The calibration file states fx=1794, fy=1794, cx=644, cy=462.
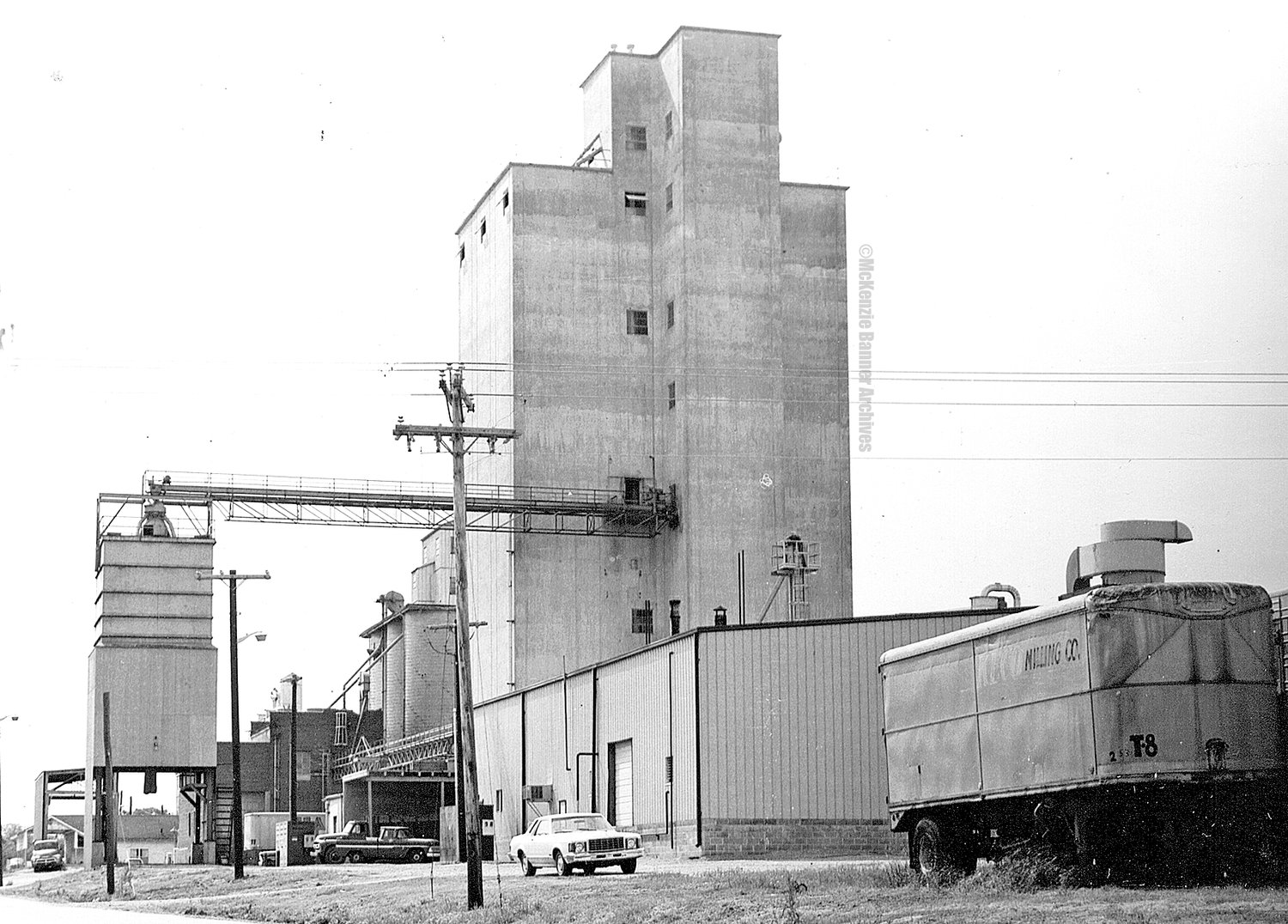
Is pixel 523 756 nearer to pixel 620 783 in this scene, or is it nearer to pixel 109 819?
pixel 620 783

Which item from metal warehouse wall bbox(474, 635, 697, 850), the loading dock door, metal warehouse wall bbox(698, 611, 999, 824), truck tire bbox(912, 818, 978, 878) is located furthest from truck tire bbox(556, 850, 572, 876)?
truck tire bbox(912, 818, 978, 878)

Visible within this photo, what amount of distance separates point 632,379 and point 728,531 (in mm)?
8691

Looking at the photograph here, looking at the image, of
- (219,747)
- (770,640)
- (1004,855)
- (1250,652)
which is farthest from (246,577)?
(219,747)

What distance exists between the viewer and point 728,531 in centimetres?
7950

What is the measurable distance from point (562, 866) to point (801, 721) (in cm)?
873

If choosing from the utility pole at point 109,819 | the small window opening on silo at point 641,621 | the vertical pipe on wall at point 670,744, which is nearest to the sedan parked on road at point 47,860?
the utility pole at point 109,819

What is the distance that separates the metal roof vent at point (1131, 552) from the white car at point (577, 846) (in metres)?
16.2

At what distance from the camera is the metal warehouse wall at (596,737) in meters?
47.7

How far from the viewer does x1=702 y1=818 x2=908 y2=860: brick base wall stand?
45.1 metres

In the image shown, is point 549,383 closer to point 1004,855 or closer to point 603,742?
point 603,742

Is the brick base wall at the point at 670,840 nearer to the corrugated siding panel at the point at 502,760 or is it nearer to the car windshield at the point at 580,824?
the car windshield at the point at 580,824

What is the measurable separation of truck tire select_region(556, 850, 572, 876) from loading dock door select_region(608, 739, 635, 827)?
36.8ft

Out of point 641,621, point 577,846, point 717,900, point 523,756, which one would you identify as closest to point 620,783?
point 523,756

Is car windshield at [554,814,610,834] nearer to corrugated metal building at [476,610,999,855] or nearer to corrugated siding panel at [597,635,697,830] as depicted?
corrugated metal building at [476,610,999,855]
